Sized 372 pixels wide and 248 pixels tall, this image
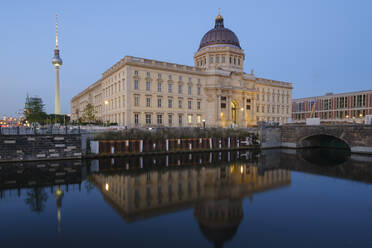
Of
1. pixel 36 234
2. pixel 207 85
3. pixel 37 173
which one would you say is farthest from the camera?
pixel 207 85

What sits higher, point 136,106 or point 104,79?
point 104,79

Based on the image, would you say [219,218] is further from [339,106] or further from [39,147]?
[339,106]

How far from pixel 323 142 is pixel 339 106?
5937cm

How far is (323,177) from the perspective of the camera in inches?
698

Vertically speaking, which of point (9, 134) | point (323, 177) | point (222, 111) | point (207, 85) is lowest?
point (323, 177)

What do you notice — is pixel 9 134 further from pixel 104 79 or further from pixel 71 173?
pixel 104 79

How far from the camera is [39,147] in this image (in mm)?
21812

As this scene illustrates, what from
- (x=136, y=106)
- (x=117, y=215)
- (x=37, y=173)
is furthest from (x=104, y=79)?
(x=117, y=215)

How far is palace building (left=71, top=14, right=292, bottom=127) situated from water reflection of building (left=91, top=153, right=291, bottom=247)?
2752 cm

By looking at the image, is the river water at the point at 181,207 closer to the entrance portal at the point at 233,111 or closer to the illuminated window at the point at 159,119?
the illuminated window at the point at 159,119

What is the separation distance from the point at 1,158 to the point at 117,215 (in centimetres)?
1767

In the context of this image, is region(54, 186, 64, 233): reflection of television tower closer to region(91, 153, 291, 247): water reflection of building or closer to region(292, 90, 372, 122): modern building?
region(91, 153, 291, 247): water reflection of building

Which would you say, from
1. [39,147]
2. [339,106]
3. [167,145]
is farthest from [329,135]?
[339,106]

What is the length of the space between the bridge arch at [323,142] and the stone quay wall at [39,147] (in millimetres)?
34188
